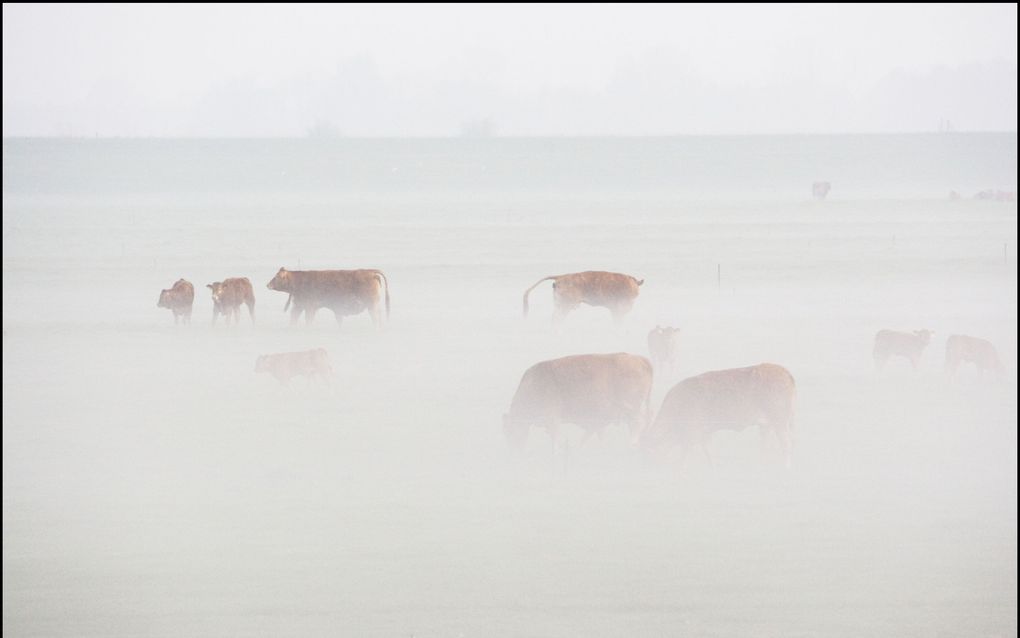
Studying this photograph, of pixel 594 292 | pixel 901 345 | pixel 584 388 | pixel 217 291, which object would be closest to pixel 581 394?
pixel 584 388

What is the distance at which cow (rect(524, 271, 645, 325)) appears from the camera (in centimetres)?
1709

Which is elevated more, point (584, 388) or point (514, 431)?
point (584, 388)

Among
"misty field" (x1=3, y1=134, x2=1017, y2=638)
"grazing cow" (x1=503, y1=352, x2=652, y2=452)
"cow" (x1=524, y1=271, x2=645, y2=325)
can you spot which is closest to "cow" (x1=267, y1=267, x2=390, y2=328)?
"misty field" (x1=3, y1=134, x2=1017, y2=638)

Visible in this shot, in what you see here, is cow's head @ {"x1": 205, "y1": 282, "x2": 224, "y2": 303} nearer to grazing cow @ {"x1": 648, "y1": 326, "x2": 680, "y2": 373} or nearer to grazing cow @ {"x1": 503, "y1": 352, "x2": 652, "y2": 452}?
grazing cow @ {"x1": 648, "y1": 326, "x2": 680, "y2": 373}

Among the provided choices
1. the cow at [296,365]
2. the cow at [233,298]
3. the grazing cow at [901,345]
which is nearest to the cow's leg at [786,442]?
the grazing cow at [901,345]

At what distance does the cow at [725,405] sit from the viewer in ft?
28.6

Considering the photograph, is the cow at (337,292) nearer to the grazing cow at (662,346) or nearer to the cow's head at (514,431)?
the grazing cow at (662,346)

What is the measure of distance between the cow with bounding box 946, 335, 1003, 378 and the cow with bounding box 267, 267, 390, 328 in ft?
22.8

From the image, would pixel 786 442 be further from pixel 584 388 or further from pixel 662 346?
pixel 662 346

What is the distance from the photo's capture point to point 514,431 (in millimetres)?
9281

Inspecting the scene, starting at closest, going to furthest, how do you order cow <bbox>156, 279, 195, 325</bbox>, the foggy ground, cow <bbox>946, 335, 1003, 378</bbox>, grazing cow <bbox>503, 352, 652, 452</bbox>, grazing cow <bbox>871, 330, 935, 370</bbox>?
the foggy ground
grazing cow <bbox>503, 352, 652, 452</bbox>
cow <bbox>946, 335, 1003, 378</bbox>
grazing cow <bbox>871, 330, 935, 370</bbox>
cow <bbox>156, 279, 195, 325</bbox>

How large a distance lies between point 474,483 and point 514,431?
413 mm

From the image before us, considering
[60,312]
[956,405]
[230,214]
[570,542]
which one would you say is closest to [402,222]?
[230,214]

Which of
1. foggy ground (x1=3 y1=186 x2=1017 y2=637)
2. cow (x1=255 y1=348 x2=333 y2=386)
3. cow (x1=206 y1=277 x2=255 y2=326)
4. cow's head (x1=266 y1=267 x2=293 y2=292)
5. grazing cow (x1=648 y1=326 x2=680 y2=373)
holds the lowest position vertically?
foggy ground (x1=3 y1=186 x2=1017 y2=637)
